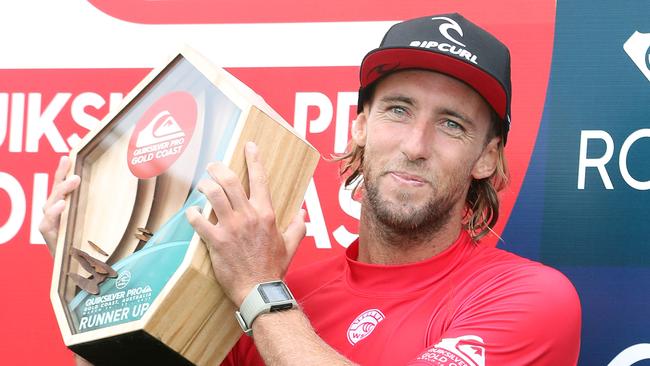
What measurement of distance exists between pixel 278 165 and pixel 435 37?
15.6 inches

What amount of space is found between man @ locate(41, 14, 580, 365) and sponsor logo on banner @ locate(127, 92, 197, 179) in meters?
0.14

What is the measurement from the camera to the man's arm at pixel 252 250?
1.48 metres

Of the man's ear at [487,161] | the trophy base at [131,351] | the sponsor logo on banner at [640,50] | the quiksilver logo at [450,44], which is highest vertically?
the sponsor logo on banner at [640,50]

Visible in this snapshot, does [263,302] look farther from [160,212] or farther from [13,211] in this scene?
[13,211]

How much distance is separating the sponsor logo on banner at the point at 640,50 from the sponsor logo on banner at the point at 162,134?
92 cm

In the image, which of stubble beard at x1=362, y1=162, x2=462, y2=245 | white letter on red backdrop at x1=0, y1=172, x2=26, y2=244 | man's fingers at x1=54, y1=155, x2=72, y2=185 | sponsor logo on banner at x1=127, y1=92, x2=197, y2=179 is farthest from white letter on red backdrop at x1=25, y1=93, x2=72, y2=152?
stubble beard at x1=362, y1=162, x2=462, y2=245

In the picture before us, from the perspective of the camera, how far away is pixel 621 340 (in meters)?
1.90

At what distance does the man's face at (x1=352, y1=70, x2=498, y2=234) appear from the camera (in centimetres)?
173

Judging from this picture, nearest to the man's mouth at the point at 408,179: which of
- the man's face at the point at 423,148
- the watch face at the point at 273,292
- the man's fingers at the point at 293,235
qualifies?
the man's face at the point at 423,148

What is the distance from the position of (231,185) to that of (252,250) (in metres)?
0.11

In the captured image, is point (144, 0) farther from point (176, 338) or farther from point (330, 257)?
point (176, 338)

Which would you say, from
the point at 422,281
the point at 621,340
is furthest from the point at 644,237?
the point at 422,281

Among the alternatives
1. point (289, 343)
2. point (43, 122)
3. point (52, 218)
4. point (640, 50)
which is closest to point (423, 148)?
point (289, 343)

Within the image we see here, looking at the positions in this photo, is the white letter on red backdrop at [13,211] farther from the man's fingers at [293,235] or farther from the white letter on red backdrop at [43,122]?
the man's fingers at [293,235]
